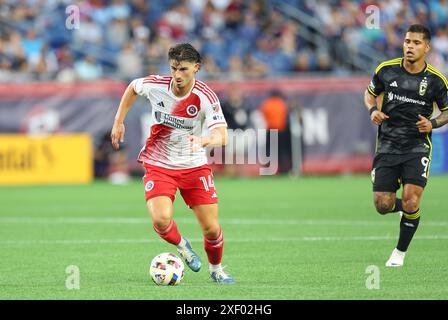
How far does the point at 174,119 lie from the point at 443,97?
3.06 meters

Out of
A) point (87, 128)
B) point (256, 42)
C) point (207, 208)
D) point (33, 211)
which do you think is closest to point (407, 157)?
point (207, 208)

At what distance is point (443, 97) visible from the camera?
1138cm

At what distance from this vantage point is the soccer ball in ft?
32.0

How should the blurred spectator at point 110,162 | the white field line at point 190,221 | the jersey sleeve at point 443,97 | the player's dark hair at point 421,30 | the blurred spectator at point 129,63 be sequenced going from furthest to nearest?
the blurred spectator at point 129,63, the blurred spectator at point 110,162, the white field line at point 190,221, the jersey sleeve at point 443,97, the player's dark hair at point 421,30

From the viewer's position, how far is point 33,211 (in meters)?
18.4

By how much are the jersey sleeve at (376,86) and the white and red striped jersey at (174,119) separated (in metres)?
2.24

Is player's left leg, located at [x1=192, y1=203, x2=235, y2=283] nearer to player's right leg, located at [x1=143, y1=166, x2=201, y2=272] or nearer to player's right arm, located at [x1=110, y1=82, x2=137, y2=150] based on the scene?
player's right leg, located at [x1=143, y1=166, x2=201, y2=272]

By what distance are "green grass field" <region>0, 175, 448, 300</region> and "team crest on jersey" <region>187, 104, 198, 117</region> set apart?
157 cm

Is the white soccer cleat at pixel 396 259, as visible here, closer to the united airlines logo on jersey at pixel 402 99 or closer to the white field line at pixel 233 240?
the united airlines logo on jersey at pixel 402 99

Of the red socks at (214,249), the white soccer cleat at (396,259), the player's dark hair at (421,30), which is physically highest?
the player's dark hair at (421,30)

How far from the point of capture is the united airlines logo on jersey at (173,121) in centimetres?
1015

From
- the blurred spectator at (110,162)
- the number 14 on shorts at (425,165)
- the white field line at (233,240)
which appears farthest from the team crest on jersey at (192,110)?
the blurred spectator at (110,162)

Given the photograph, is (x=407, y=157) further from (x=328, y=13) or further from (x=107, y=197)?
(x=328, y=13)

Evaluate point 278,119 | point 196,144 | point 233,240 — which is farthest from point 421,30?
point 278,119
